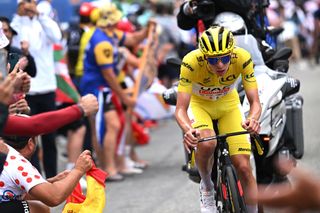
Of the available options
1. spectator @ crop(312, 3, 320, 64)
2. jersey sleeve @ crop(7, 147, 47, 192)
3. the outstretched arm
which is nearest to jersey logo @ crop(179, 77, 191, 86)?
the outstretched arm

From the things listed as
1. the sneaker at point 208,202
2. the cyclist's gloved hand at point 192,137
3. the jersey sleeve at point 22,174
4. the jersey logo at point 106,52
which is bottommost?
the sneaker at point 208,202

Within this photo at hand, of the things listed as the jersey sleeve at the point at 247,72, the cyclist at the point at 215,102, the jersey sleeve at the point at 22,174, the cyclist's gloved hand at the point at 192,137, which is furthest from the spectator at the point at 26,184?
the jersey sleeve at the point at 247,72

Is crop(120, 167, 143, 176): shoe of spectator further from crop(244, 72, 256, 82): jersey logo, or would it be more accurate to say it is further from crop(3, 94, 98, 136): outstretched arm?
crop(3, 94, 98, 136): outstretched arm

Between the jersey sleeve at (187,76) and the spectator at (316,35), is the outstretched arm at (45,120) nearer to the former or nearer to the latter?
the jersey sleeve at (187,76)

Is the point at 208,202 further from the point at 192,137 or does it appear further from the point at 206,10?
the point at 206,10

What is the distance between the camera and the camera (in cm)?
872

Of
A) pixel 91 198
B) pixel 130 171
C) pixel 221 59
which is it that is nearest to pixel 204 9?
pixel 221 59

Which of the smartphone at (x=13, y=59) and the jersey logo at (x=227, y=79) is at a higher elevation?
the smartphone at (x=13, y=59)

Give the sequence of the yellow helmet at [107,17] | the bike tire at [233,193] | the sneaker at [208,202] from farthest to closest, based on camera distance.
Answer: the yellow helmet at [107,17] → the sneaker at [208,202] → the bike tire at [233,193]

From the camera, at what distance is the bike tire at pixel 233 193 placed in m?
6.73

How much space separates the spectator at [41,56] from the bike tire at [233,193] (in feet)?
10.8

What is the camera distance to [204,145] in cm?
714

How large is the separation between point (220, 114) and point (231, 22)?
68.0 inches

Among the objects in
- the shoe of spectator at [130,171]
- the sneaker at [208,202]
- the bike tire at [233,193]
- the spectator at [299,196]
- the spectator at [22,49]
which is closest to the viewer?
the spectator at [299,196]
